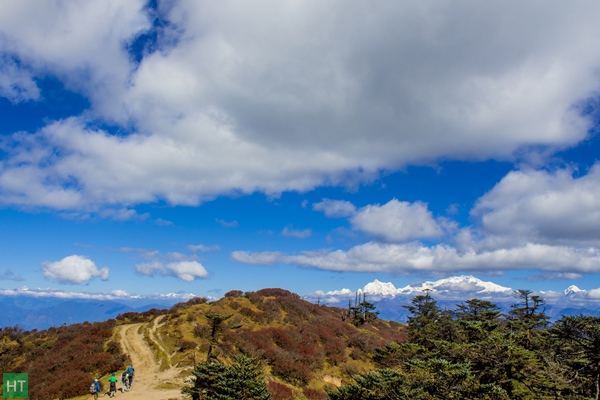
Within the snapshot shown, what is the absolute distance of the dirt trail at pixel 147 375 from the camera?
24.1 m

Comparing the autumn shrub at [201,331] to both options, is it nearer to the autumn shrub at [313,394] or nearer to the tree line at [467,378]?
the autumn shrub at [313,394]

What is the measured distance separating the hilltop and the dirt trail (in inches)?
3.2

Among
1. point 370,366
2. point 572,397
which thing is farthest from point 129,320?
point 572,397

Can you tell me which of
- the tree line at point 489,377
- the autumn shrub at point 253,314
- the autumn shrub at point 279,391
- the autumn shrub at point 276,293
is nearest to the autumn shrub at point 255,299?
the autumn shrub at point 253,314

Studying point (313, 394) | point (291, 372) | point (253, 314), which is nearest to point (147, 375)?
point (291, 372)

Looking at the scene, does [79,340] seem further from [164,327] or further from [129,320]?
[129,320]

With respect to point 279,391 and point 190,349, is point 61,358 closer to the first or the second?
point 190,349

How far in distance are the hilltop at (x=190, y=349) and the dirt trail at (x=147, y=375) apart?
0.08 metres

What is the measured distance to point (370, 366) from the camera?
139ft

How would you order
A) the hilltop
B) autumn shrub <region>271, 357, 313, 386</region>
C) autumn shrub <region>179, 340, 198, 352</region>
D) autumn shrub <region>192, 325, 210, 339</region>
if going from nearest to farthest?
the hilltop
autumn shrub <region>271, 357, 313, 386</region>
autumn shrub <region>179, 340, 198, 352</region>
autumn shrub <region>192, 325, 210, 339</region>

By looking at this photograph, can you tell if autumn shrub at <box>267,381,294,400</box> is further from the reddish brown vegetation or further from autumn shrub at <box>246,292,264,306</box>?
autumn shrub at <box>246,292,264,306</box>

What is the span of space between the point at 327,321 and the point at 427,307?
56.0 ft

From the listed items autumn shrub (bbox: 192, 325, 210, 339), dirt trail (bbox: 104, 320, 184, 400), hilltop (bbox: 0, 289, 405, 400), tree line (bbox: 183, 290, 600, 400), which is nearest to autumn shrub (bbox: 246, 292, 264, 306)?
hilltop (bbox: 0, 289, 405, 400)

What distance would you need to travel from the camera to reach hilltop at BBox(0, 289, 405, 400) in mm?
28030
